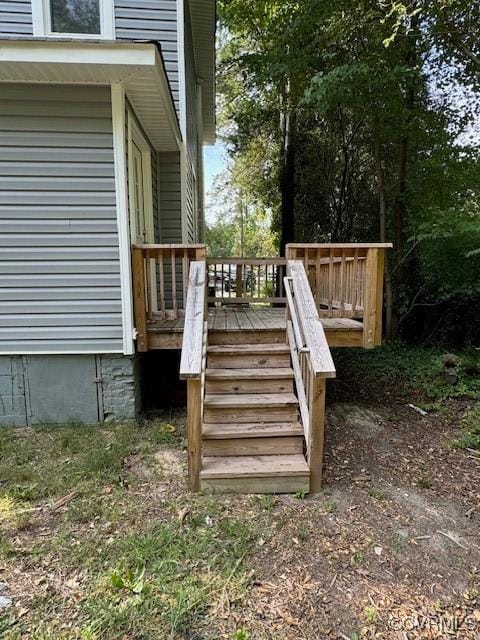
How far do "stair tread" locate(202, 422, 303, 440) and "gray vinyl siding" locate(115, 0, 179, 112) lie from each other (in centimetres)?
477

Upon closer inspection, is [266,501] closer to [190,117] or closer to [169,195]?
[169,195]

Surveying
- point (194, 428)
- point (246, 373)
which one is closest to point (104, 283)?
point (246, 373)

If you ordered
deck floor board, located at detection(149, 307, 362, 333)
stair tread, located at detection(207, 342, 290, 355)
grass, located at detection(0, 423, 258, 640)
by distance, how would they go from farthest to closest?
deck floor board, located at detection(149, 307, 362, 333), stair tread, located at detection(207, 342, 290, 355), grass, located at detection(0, 423, 258, 640)

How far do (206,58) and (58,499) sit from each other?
810cm

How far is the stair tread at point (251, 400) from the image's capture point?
11.4 feet

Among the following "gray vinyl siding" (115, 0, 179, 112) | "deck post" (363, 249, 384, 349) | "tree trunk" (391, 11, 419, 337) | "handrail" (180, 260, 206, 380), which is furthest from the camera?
"tree trunk" (391, 11, 419, 337)

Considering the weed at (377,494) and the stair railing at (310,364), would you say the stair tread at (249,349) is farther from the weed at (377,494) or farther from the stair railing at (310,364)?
the weed at (377,494)

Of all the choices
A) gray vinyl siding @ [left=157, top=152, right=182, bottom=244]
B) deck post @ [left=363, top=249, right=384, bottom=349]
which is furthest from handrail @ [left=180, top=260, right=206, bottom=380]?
gray vinyl siding @ [left=157, top=152, right=182, bottom=244]

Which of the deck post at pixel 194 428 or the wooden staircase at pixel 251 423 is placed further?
the wooden staircase at pixel 251 423

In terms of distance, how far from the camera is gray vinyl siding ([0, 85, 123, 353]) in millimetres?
3771

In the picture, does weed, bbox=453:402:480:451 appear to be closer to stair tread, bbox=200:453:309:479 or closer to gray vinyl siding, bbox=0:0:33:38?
stair tread, bbox=200:453:309:479

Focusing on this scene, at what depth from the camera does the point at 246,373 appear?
12.3 feet

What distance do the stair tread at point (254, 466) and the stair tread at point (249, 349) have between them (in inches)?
41.6

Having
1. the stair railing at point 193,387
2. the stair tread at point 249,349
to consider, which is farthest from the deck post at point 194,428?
the stair tread at point 249,349
